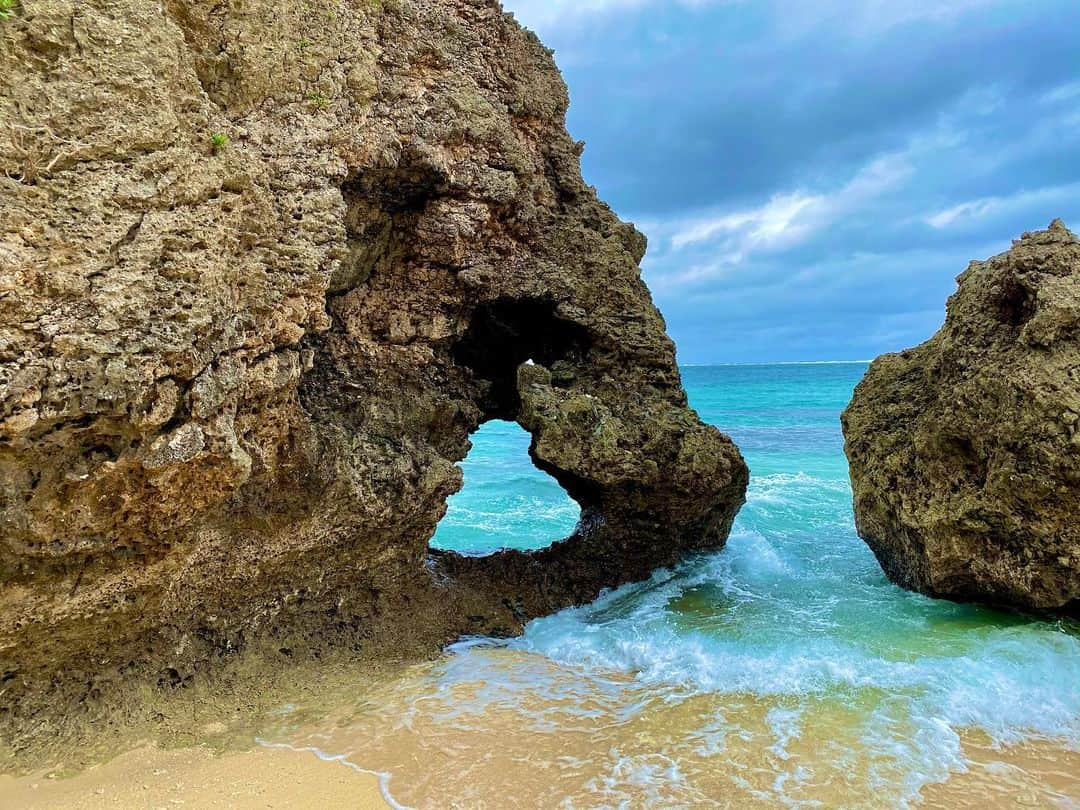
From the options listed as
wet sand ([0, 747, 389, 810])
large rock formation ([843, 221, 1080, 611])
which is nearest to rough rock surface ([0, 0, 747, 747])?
wet sand ([0, 747, 389, 810])

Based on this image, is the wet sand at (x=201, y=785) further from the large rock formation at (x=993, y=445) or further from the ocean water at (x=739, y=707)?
the large rock formation at (x=993, y=445)

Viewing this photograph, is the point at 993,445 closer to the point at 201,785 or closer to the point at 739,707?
the point at 739,707

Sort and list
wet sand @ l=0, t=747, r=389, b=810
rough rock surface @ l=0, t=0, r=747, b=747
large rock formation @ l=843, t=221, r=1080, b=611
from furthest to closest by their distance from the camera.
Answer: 1. large rock formation @ l=843, t=221, r=1080, b=611
2. wet sand @ l=0, t=747, r=389, b=810
3. rough rock surface @ l=0, t=0, r=747, b=747

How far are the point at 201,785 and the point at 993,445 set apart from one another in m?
6.74

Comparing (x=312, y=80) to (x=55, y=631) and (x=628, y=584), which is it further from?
(x=628, y=584)

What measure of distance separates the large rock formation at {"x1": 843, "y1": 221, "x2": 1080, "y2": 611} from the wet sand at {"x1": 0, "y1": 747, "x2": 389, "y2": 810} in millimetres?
5512

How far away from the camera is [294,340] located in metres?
5.12

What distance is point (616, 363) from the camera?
789 cm

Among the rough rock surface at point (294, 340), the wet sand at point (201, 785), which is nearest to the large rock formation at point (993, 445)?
the rough rock surface at point (294, 340)

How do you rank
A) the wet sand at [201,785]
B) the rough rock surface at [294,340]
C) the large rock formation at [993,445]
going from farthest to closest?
the large rock formation at [993,445], the wet sand at [201,785], the rough rock surface at [294,340]

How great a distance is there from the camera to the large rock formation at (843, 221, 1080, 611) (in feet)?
19.0

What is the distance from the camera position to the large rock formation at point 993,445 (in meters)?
5.78

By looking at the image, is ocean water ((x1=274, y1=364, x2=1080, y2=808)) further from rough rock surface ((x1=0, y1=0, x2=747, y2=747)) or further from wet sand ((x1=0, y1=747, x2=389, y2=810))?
rough rock surface ((x1=0, y1=0, x2=747, y2=747))

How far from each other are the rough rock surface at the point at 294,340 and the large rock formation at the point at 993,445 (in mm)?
1868
